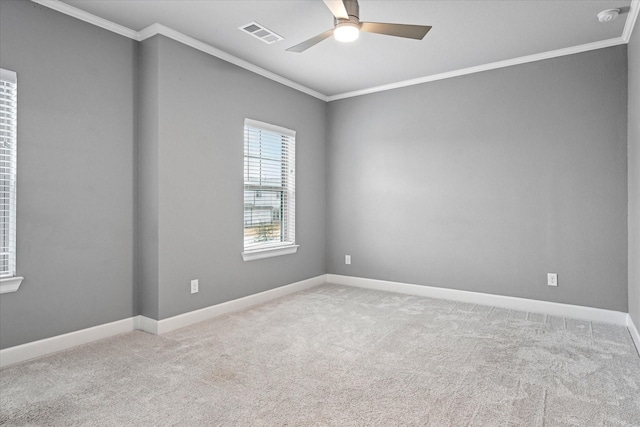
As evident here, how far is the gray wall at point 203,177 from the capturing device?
3.32 m

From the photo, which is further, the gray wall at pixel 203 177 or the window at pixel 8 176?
the gray wall at pixel 203 177

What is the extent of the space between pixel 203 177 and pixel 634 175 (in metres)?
3.71

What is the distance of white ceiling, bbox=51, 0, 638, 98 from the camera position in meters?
2.89

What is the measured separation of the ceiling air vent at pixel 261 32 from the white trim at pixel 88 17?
98cm

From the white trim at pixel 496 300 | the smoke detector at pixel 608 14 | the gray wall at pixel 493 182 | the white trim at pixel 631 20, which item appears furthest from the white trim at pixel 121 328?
the white trim at pixel 631 20

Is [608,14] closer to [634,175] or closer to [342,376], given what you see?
[634,175]

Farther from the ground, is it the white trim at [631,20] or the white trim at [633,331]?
the white trim at [631,20]

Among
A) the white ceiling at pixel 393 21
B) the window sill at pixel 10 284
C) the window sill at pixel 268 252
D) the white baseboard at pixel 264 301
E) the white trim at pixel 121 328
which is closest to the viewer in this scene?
the window sill at pixel 10 284

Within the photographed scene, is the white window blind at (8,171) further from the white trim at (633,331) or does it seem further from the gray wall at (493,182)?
the white trim at (633,331)

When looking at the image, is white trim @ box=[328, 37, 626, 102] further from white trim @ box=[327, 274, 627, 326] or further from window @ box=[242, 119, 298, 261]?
white trim @ box=[327, 274, 627, 326]

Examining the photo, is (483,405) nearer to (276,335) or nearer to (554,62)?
(276,335)

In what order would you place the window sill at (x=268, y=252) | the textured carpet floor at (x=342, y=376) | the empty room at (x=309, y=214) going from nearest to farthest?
1. the textured carpet floor at (x=342, y=376)
2. the empty room at (x=309, y=214)
3. the window sill at (x=268, y=252)

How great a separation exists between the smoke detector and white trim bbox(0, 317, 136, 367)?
181 inches

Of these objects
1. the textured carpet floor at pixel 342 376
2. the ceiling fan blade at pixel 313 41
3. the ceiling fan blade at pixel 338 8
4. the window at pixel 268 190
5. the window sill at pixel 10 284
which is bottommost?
the textured carpet floor at pixel 342 376
